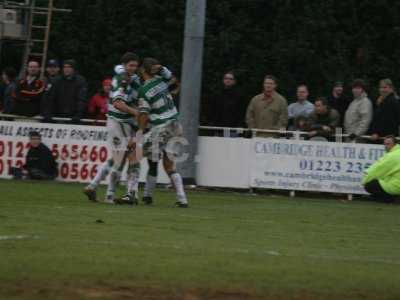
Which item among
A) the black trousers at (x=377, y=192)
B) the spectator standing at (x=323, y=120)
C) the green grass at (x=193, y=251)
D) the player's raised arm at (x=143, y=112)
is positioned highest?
the spectator standing at (x=323, y=120)

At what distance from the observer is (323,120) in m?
22.6

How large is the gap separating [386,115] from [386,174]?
4.89 ft

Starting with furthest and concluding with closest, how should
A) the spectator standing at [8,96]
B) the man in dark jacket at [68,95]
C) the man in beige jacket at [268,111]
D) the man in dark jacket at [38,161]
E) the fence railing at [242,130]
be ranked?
the spectator standing at [8,96]
the man in dark jacket at [68,95]
the man in dark jacket at [38,161]
the man in beige jacket at [268,111]
the fence railing at [242,130]

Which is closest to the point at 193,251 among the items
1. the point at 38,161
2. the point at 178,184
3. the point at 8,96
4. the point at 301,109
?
the point at 178,184

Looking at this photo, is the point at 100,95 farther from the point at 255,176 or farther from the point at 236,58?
the point at 236,58

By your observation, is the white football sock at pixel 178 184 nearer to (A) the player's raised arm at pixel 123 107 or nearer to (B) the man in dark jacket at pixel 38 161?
(A) the player's raised arm at pixel 123 107

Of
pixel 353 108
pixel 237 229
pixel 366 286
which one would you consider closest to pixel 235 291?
pixel 366 286

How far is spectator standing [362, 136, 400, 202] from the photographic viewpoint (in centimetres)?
2088

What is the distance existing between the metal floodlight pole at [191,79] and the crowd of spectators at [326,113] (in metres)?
0.64

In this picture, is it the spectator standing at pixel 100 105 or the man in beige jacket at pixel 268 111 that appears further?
the spectator standing at pixel 100 105

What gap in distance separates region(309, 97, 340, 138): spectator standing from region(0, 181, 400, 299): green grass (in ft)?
14.0

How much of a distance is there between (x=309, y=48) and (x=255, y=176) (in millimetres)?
8063

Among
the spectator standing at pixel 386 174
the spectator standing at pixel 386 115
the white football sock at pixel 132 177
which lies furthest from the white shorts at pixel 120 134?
the spectator standing at pixel 386 115

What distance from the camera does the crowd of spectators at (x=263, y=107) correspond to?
22.2m
